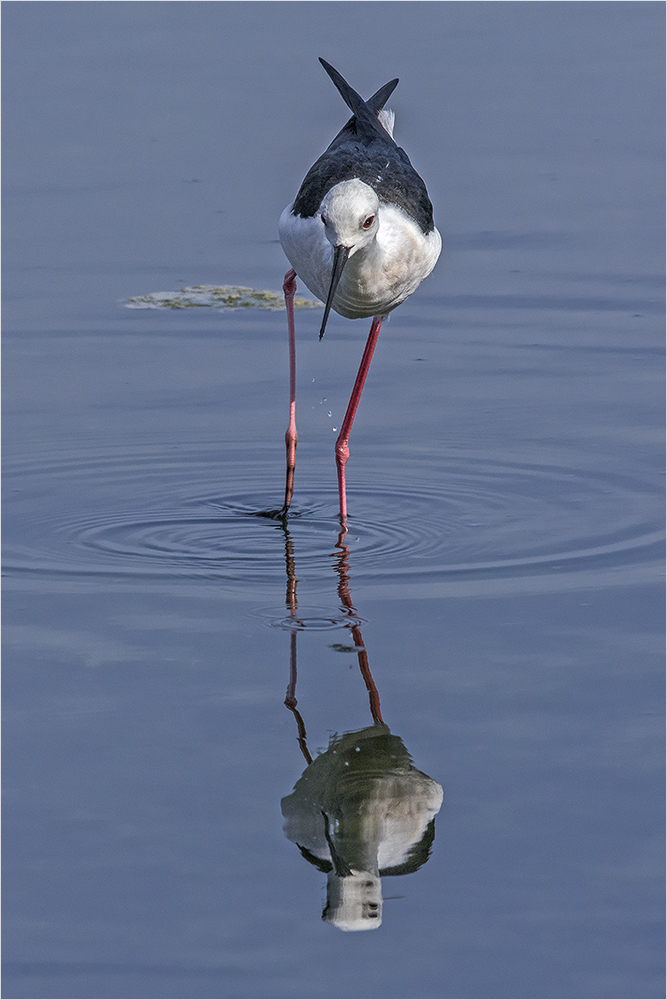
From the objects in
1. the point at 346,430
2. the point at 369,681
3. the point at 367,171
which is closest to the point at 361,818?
the point at 369,681

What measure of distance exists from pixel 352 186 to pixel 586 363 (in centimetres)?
322

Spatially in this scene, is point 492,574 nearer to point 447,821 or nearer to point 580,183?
point 447,821

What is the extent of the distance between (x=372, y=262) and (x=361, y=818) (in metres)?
2.93

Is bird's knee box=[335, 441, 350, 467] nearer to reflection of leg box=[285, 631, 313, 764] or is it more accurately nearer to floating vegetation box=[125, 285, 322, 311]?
reflection of leg box=[285, 631, 313, 764]

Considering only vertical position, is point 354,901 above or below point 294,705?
below

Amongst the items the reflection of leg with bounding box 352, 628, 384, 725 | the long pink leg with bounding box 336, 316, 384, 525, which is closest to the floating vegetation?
the long pink leg with bounding box 336, 316, 384, 525

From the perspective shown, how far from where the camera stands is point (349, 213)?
6129 mm

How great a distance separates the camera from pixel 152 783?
4.45m

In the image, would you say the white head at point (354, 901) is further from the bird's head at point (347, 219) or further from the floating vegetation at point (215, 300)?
the floating vegetation at point (215, 300)

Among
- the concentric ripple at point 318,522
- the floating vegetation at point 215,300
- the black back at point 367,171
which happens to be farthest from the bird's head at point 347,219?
the floating vegetation at point 215,300

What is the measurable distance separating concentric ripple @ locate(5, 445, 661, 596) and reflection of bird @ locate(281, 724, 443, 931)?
1.06 metres

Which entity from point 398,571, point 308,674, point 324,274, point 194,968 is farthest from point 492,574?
point 194,968

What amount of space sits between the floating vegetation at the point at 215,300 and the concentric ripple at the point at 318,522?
2526 mm

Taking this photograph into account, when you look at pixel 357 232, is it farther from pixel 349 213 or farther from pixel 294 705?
pixel 294 705
